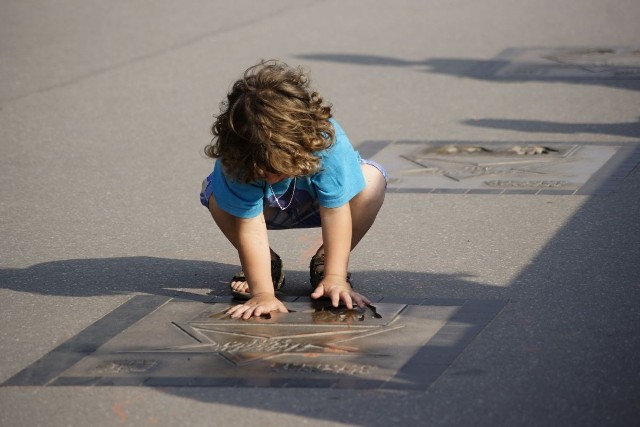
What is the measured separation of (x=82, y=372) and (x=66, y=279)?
1309 mm

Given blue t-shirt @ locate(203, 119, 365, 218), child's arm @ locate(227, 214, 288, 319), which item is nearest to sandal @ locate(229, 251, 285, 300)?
child's arm @ locate(227, 214, 288, 319)

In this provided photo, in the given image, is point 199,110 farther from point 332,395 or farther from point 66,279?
point 332,395

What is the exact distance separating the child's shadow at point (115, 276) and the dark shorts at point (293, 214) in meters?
0.42

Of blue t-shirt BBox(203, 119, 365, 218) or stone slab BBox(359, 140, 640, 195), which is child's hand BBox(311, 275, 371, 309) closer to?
blue t-shirt BBox(203, 119, 365, 218)

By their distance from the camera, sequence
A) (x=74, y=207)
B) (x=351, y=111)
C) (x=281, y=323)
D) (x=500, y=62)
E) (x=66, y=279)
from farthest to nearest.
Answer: (x=500, y=62) → (x=351, y=111) → (x=74, y=207) → (x=66, y=279) → (x=281, y=323)

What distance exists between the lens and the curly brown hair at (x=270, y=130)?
14.5 feet

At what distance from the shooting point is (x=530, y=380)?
3953 mm

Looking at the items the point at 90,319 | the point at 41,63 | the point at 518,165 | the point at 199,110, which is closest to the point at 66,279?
the point at 90,319

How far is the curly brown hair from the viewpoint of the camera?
14.5 feet

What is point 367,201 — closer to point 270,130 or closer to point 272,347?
point 270,130

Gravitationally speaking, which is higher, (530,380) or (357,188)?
(357,188)

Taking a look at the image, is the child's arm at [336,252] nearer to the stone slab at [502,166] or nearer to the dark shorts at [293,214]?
the dark shorts at [293,214]

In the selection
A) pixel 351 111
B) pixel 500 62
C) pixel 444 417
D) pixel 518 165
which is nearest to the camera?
pixel 444 417

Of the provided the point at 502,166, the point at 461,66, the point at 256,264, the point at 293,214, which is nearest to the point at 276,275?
the point at 293,214
